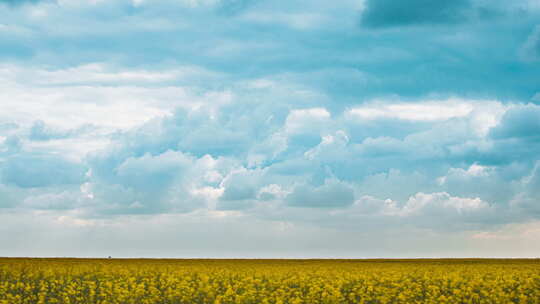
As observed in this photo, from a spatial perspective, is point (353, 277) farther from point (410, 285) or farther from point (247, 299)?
point (247, 299)

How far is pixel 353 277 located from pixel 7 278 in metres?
26.5

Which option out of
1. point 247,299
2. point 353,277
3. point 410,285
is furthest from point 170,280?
point 410,285

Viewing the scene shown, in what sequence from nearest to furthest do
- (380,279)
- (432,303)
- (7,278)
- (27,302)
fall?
(432,303) → (27,302) → (380,279) → (7,278)

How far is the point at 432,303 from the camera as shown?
33.3 metres

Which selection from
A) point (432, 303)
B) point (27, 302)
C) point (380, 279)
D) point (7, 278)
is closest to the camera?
point (432, 303)

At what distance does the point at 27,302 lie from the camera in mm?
37156

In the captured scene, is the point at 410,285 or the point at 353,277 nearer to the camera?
the point at 410,285

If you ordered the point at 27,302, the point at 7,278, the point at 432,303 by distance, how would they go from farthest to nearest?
the point at 7,278, the point at 27,302, the point at 432,303

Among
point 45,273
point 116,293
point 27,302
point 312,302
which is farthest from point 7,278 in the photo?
point 312,302

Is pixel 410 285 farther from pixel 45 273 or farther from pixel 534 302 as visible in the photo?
pixel 45 273

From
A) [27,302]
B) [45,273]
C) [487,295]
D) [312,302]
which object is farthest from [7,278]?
[487,295]

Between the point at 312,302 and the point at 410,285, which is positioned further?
the point at 410,285

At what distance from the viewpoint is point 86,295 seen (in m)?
38.8

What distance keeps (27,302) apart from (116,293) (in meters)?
5.81
